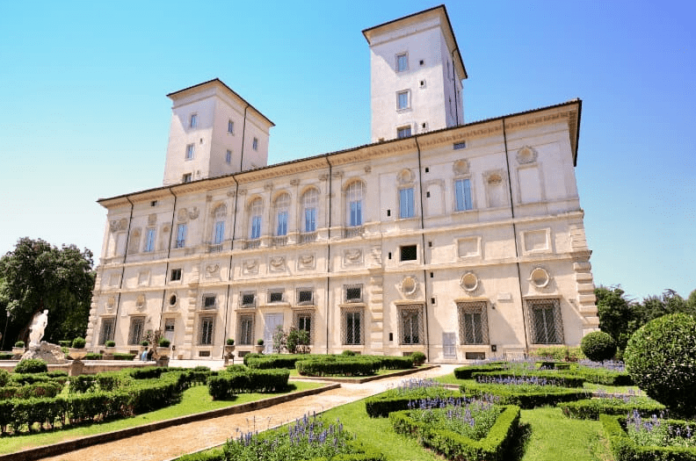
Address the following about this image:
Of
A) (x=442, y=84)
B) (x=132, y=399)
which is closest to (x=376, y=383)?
(x=132, y=399)

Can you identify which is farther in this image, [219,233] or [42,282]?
[42,282]

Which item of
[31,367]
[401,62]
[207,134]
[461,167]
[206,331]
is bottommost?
[31,367]

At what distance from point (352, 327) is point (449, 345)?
6219 millimetres

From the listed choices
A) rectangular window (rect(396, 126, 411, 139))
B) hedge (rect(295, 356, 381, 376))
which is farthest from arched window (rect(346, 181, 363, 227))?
hedge (rect(295, 356, 381, 376))

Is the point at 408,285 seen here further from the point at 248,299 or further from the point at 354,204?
the point at 248,299

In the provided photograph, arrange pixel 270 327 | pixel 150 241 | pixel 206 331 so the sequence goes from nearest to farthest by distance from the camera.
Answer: pixel 270 327 → pixel 206 331 → pixel 150 241

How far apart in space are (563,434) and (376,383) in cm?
889

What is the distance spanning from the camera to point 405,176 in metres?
28.1

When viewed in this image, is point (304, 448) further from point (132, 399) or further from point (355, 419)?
point (132, 399)

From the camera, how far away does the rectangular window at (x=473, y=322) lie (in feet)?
77.5

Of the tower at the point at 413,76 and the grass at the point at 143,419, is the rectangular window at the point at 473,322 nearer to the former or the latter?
the grass at the point at 143,419

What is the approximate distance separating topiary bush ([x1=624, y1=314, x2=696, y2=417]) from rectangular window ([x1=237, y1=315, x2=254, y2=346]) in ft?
84.3

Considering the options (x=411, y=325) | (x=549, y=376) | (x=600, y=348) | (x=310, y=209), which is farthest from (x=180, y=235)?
(x=600, y=348)

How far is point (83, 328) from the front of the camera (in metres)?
56.5
